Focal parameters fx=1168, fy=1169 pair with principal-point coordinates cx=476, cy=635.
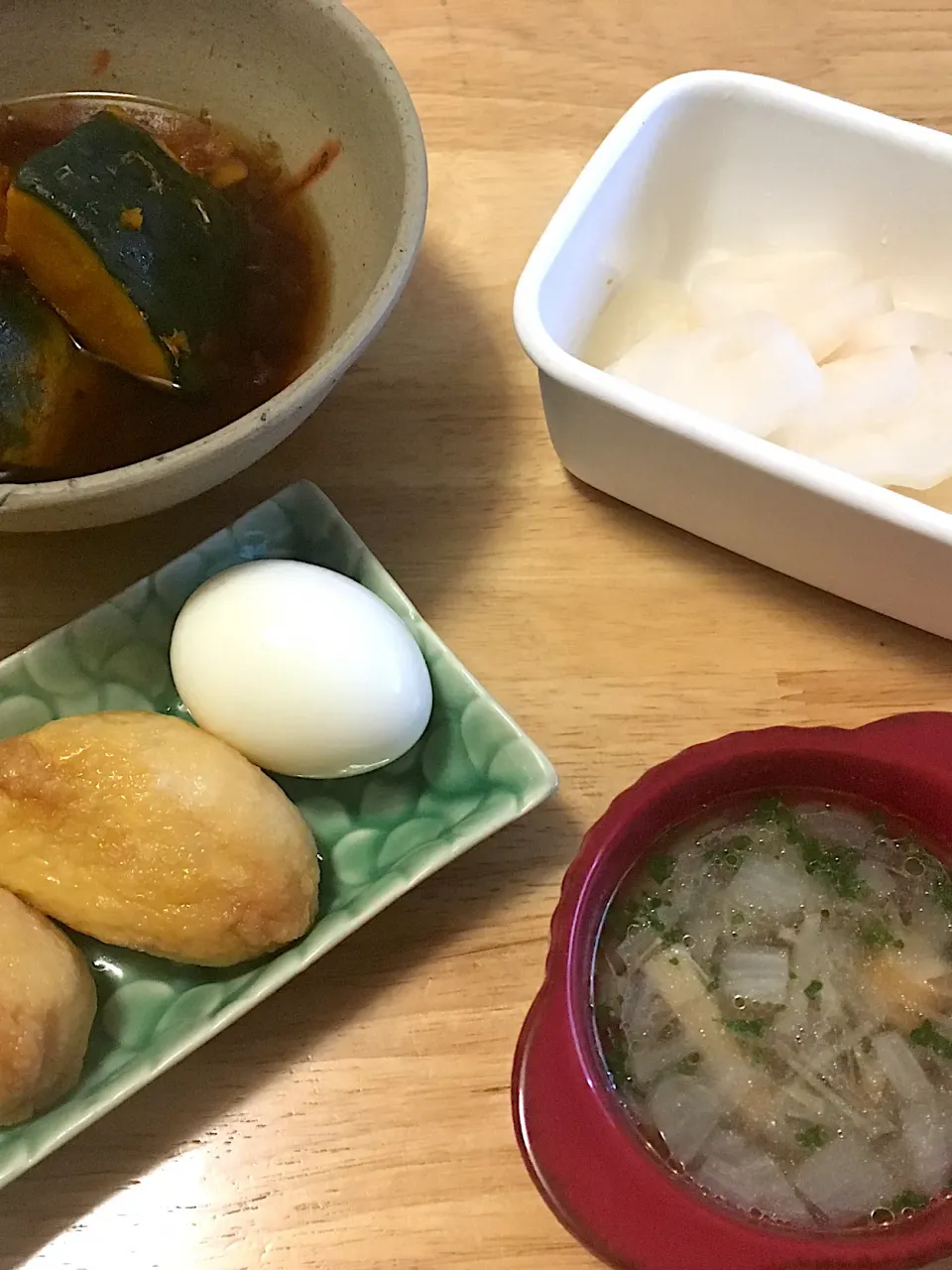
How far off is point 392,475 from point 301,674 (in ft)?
0.68

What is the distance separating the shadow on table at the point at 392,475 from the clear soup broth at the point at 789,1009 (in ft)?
0.89

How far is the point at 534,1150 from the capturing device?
1.77 ft

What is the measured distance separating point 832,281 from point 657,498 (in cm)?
20

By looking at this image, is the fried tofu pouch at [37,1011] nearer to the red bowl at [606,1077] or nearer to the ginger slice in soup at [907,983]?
the red bowl at [606,1077]

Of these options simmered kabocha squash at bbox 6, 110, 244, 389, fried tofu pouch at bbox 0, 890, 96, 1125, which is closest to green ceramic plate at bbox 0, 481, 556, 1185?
fried tofu pouch at bbox 0, 890, 96, 1125

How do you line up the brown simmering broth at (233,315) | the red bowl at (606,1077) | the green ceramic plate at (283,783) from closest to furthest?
the red bowl at (606,1077)
the green ceramic plate at (283,783)
the brown simmering broth at (233,315)

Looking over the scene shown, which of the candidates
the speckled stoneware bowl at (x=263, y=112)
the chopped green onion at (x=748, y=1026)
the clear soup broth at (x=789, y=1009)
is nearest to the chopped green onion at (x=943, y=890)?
the clear soup broth at (x=789, y=1009)

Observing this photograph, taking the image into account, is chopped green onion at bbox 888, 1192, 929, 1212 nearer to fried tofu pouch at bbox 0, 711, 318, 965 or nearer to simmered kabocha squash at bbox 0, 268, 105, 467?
fried tofu pouch at bbox 0, 711, 318, 965

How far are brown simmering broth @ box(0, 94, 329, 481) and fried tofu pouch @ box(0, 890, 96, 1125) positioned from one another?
27 cm

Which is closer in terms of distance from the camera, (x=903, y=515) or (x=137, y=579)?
(x=903, y=515)

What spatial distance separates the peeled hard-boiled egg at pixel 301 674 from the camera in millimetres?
650

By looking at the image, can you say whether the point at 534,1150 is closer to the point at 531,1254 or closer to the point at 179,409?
the point at 531,1254

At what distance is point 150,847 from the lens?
0.61 metres

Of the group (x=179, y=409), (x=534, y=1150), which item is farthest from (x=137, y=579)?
(x=534, y=1150)
